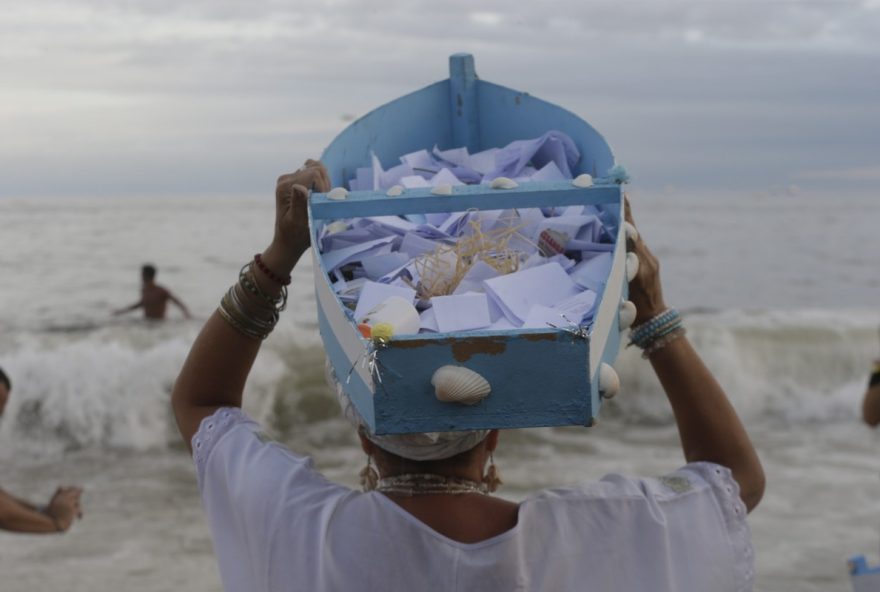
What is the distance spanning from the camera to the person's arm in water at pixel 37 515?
4.51m

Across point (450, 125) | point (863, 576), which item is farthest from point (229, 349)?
point (863, 576)

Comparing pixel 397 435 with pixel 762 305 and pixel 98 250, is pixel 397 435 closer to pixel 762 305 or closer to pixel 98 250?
pixel 762 305

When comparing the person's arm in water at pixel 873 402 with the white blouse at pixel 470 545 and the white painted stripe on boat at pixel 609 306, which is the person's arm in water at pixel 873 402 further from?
the white painted stripe on boat at pixel 609 306

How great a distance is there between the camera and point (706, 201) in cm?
2900

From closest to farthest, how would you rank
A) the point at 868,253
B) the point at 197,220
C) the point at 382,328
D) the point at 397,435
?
the point at 382,328, the point at 397,435, the point at 868,253, the point at 197,220

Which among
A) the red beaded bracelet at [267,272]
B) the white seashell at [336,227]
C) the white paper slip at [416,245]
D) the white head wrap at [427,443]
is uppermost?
the white seashell at [336,227]

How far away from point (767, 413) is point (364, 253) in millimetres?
8987

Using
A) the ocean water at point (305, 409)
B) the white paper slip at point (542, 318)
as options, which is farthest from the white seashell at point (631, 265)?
the ocean water at point (305, 409)

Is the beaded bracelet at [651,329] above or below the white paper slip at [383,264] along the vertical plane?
below

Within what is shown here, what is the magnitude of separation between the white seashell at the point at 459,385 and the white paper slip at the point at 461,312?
19cm

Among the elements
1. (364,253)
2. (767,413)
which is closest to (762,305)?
(767,413)

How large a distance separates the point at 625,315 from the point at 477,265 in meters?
0.26

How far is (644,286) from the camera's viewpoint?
182cm

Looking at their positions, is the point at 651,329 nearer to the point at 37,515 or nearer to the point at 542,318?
the point at 542,318
